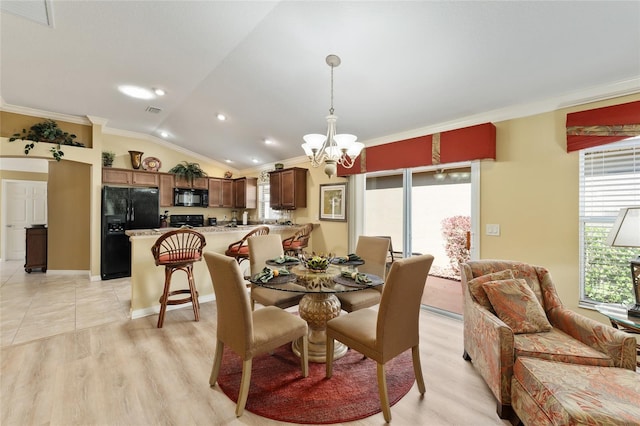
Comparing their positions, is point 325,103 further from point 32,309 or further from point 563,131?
point 32,309

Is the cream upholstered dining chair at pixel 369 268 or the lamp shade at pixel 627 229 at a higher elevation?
the lamp shade at pixel 627 229

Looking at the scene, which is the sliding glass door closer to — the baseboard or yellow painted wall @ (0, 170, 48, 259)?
the baseboard

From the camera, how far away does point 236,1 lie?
7.69ft

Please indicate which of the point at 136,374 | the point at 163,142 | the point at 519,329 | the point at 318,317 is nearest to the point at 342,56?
the point at 318,317

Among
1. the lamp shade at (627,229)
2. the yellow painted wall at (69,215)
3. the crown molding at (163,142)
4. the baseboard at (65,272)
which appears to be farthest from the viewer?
the crown molding at (163,142)

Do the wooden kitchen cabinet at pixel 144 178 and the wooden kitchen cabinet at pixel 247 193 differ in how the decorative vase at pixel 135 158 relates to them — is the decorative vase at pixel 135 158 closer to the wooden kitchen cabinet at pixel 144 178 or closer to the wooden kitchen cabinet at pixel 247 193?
the wooden kitchen cabinet at pixel 144 178

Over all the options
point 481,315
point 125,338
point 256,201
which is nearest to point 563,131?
point 481,315

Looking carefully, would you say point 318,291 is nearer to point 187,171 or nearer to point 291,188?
point 291,188

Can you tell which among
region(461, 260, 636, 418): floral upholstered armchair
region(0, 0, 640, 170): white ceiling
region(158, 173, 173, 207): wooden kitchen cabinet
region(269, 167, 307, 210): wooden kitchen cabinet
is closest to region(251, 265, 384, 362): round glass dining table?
region(461, 260, 636, 418): floral upholstered armchair

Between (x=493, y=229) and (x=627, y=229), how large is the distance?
1.21 meters

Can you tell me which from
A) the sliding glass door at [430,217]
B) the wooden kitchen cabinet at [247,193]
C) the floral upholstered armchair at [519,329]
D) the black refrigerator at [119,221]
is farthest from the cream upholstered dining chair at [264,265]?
the wooden kitchen cabinet at [247,193]

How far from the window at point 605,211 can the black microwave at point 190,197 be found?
7028 mm

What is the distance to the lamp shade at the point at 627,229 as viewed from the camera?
1.94 m

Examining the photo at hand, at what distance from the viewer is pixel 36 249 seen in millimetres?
5391
